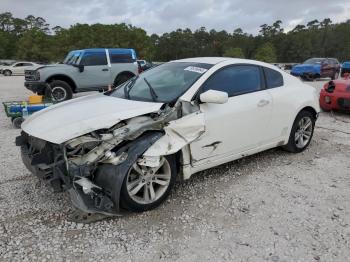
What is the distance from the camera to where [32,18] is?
3450 inches

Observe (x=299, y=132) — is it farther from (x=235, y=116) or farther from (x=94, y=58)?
(x=94, y=58)

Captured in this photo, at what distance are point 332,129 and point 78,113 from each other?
559 centimetres

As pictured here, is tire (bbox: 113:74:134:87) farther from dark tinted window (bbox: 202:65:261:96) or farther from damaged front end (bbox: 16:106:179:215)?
damaged front end (bbox: 16:106:179:215)

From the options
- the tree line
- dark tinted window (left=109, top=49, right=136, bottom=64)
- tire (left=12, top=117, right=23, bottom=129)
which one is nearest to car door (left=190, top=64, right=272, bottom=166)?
tire (left=12, top=117, right=23, bottom=129)

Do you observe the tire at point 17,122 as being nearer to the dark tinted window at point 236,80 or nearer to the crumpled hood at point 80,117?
the crumpled hood at point 80,117

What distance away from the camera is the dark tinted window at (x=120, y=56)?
1265 cm

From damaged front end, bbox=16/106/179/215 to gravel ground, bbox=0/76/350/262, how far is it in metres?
0.34

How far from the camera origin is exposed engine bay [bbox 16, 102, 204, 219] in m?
3.21

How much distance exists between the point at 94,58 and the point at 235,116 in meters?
9.11

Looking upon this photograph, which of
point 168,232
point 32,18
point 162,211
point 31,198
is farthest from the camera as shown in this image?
point 32,18

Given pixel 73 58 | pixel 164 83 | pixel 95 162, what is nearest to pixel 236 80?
pixel 164 83

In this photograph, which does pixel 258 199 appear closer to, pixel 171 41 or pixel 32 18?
pixel 171 41

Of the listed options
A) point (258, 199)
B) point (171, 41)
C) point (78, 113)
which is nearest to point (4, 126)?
point (78, 113)

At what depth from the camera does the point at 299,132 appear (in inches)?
213
